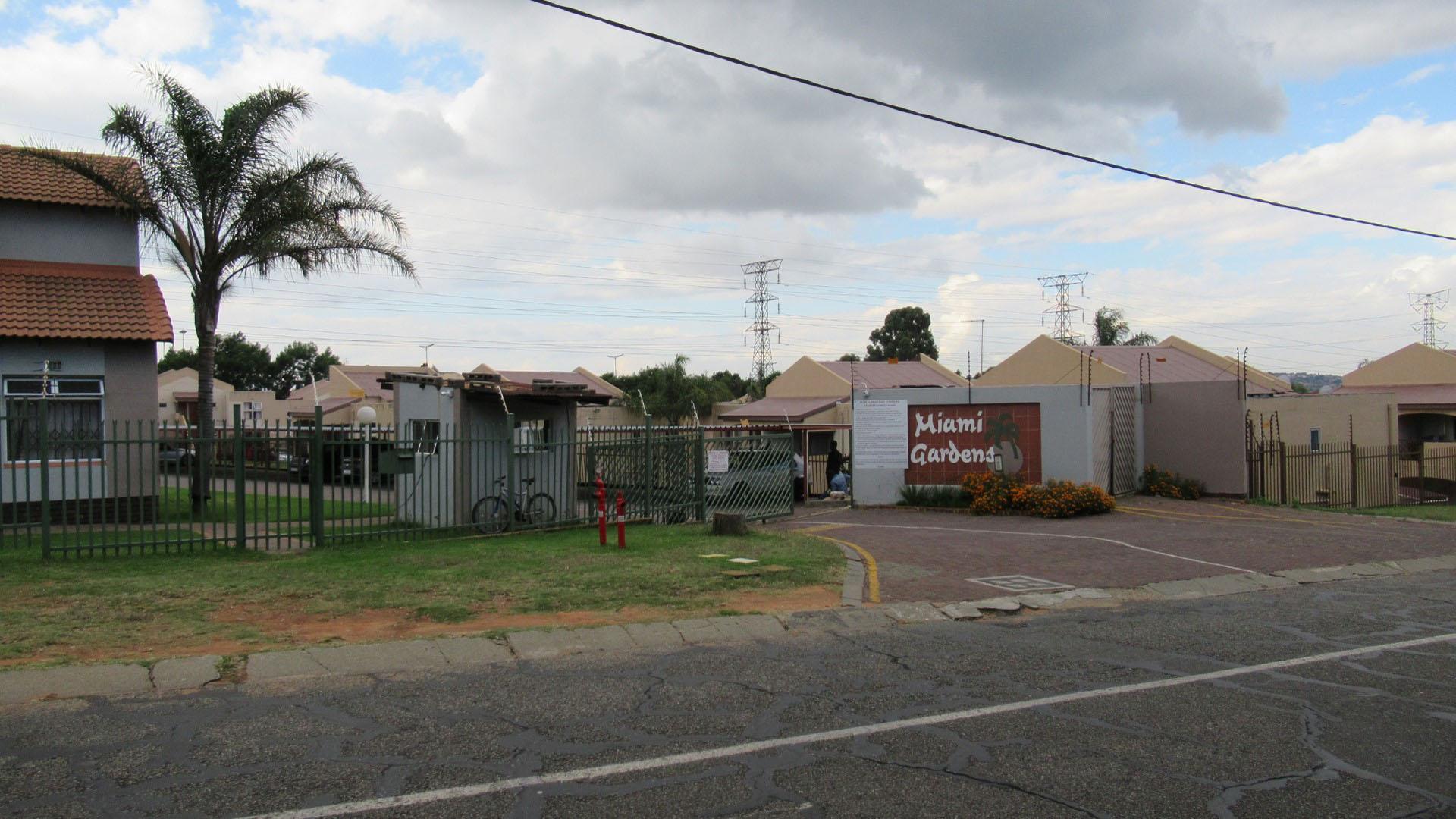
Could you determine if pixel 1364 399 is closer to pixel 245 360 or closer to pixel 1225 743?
pixel 1225 743

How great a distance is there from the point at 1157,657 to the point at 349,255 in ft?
57.0

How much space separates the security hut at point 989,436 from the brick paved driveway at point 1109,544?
3.85ft

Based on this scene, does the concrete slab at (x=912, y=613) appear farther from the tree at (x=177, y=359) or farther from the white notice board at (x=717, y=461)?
the tree at (x=177, y=359)

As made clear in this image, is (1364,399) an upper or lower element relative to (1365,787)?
upper

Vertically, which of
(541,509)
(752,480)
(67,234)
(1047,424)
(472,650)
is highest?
(67,234)

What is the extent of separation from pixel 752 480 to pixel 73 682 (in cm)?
1307

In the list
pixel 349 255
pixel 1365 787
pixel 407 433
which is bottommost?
pixel 1365 787

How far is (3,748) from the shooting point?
19.1ft

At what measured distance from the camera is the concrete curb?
7246 millimetres

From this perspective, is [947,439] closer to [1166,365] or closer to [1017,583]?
[1017,583]

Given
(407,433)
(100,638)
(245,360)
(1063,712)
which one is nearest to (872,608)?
(1063,712)

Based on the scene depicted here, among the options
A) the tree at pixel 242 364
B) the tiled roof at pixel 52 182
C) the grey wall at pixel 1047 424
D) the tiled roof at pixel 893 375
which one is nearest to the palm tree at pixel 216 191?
the tiled roof at pixel 52 182

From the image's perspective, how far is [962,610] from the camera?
1054cm

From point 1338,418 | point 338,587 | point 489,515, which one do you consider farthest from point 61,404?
point 1338,418
